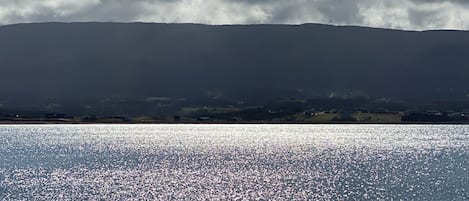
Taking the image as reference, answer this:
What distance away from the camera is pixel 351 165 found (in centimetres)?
16625

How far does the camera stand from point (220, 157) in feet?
639

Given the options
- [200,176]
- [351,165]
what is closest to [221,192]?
[200,176]

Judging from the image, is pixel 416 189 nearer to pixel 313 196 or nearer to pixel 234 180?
pixel 313 196

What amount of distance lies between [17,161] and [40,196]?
7026 centimetres

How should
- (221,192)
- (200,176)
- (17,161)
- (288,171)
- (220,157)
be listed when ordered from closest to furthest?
(221,192) → (200,176) → (288,171) → (17,161) → (220,157)

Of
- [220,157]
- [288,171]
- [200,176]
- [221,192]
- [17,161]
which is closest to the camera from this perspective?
[221,192]

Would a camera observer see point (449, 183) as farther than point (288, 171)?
No

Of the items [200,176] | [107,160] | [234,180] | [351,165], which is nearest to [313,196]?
[234,180]

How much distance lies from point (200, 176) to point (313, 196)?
35.9 metres

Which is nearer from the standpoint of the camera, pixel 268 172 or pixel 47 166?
pixel 268 172

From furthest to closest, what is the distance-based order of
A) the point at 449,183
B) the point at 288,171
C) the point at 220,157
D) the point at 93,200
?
the point at 220,157 → the point at 288,171 → the point at 449,183 → the point at 93,200

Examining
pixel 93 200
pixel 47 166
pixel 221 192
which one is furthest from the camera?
pixel 47 166

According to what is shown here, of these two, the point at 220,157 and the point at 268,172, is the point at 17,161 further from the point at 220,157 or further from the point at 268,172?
the point at 268,172

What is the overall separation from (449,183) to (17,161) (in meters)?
98.3
